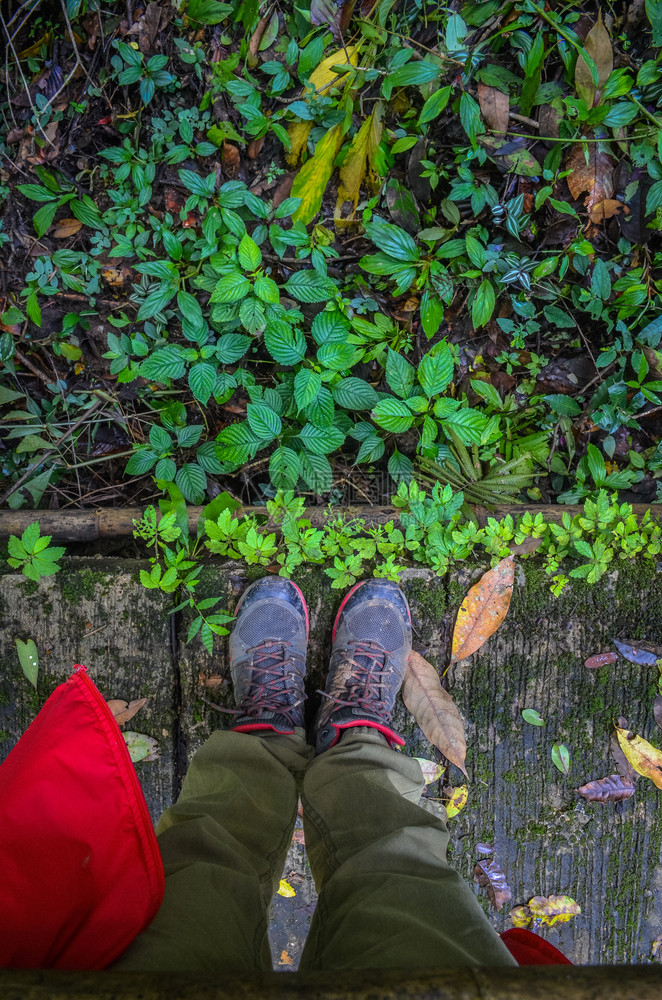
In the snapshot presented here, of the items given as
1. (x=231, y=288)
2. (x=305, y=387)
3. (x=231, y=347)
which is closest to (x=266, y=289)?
(x=231, y=288)

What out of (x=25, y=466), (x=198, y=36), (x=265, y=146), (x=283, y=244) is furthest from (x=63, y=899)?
(x=198, y=36)

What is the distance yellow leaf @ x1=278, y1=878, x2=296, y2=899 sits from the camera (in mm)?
2195

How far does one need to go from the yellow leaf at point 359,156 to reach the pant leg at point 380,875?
226 cm

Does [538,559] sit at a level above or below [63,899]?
below

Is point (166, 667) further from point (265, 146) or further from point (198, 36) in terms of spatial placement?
point (198, 36)

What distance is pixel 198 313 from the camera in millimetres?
2385

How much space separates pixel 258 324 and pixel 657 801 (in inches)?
96.9

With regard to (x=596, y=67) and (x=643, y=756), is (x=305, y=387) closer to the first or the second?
(x=596, y=67)

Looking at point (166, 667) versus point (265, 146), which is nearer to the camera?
point (166, 667)

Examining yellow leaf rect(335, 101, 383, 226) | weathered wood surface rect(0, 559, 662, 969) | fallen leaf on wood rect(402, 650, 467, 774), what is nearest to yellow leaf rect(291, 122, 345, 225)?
yellow leaf rect(335, 101, 383, 226)

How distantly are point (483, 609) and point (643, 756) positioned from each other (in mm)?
821

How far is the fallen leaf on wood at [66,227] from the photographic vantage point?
2.60 meters

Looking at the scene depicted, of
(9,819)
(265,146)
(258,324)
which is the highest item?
(265,146)

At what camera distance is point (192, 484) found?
2.45 m
